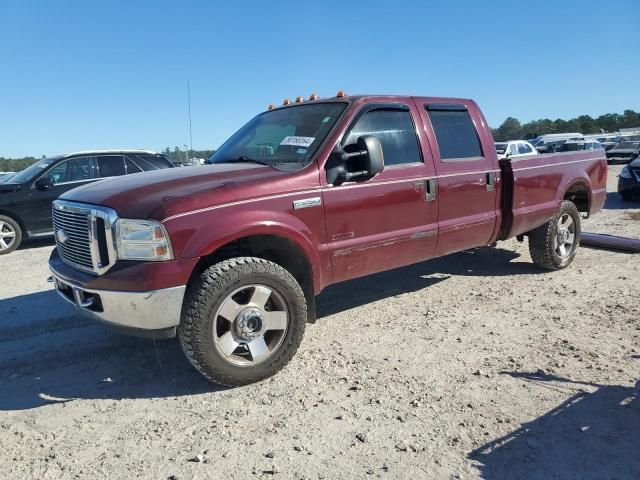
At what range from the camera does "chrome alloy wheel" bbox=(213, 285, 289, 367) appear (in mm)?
3246

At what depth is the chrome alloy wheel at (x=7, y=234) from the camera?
849cm

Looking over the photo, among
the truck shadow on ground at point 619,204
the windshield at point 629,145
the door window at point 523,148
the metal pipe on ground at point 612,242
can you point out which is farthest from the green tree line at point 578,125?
the metal pipe on ground at point 612,242

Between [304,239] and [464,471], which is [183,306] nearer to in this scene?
[304,239]

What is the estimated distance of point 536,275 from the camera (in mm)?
5680

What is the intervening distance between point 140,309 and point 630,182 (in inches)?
485

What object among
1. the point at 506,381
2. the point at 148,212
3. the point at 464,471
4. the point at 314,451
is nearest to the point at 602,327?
the point at 506,381

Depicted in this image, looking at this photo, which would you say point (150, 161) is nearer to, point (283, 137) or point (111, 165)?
point (111, 165)

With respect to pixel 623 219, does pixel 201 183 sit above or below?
above

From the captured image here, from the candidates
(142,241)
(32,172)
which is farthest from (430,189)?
(32,172)

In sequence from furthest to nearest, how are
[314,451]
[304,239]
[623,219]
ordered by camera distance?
[623,219], [304,239], [314,451]

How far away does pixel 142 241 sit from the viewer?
297 cm

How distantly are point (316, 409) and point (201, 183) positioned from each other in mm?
1673

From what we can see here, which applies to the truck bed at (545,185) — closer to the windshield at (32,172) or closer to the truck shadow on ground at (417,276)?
the truck shadow on ground at (417,276)

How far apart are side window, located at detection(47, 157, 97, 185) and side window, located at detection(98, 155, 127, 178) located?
14 cm
